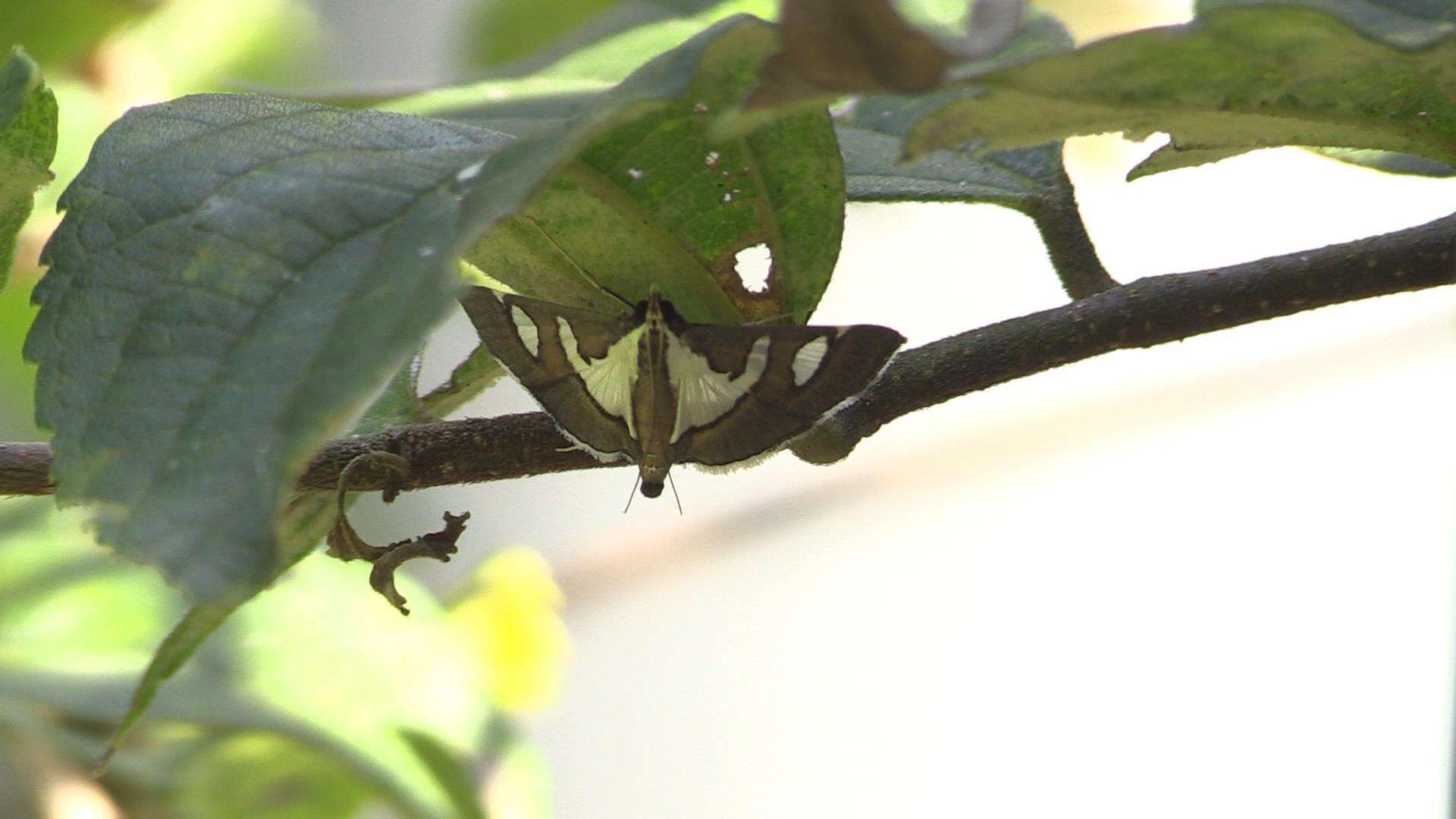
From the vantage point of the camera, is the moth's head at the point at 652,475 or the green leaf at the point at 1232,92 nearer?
the green leaf at the point at 1232,92

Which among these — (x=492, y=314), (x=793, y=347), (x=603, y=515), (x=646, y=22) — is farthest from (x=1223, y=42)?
(x=603, y=515)

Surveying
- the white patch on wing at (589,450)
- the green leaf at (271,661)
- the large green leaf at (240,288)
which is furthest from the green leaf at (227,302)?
the green leaf at (271,661)

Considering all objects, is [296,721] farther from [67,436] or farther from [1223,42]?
[1223,42]

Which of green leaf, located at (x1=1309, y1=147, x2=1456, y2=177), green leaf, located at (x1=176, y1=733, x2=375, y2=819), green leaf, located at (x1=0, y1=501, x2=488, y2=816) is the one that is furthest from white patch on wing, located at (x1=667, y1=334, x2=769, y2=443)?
green leaf, located at (x1=176, y1=733, x2=375, y2=819)

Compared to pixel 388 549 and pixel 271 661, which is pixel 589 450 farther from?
pixel 271 661

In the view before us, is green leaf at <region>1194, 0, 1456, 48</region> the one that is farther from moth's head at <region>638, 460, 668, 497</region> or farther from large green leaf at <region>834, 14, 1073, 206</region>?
moth's head at <region>638, 460, 668, 497</region>

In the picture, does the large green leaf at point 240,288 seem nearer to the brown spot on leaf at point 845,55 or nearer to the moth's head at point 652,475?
the brown spot on leaf at point 845,55
